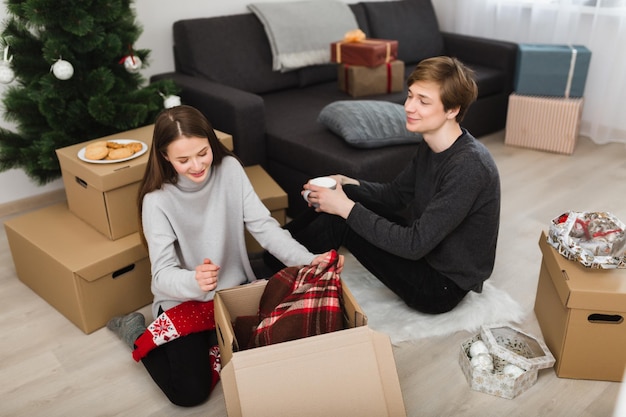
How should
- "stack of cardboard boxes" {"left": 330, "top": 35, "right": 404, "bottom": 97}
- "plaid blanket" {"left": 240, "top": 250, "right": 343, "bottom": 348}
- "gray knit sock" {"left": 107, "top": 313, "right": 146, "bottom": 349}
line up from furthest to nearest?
"stack of cardboard boxes" {"left": 330, "top": 35, "right": 404, "bottom": 97}, "gray knit sock" {"left": 107, "top": 313, "right": 146, "bottom": 349}, "plaid blanket" {"left": 240, "top": 250, "right": 343, "bottom": 348}

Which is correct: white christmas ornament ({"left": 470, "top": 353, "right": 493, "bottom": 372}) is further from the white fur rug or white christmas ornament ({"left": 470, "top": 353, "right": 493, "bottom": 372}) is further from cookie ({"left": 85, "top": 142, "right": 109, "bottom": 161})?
cookie ({"left": 85, "top": 142, "right": 109, "bottom": 161})

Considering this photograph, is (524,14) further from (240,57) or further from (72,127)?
(72,127)

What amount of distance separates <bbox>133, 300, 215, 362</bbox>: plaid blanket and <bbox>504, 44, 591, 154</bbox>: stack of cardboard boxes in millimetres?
2398

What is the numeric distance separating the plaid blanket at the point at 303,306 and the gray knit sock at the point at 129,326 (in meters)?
0.51

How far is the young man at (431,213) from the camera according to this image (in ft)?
5.68

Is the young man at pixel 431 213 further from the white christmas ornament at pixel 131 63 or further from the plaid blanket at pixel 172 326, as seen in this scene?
the white christmas ornament at pixel 131 63

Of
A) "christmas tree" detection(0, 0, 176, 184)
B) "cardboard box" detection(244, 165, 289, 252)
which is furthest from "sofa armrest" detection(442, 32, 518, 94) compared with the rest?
"christmas tree" detection(0, 0, 176, 184)

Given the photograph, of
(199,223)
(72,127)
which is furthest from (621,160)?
(72,127)

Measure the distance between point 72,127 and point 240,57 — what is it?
1045 mm

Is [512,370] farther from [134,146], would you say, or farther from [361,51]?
[361,51]

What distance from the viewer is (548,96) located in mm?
3434

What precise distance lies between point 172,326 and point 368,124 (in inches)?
47.2

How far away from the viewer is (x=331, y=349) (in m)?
1.31

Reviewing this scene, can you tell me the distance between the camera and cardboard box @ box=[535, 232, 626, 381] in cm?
164
